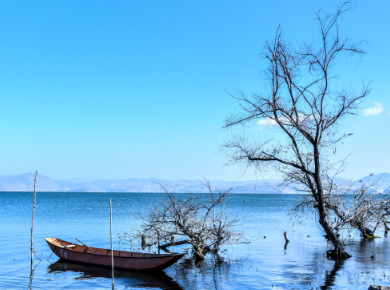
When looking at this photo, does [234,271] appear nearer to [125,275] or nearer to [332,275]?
[332,275]

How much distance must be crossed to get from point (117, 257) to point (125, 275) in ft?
3.24

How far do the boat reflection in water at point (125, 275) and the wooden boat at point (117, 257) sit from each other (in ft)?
0.77

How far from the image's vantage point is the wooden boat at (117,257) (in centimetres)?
1596

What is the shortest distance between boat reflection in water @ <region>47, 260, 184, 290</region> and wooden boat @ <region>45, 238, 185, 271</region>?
0.24m

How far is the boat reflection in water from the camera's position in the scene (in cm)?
1462

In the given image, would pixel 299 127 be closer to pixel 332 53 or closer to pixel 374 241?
pixel 332 53

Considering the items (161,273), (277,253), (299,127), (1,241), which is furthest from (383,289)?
(1,241)

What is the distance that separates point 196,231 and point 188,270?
2.10 metres

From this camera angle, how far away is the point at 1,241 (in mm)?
25219

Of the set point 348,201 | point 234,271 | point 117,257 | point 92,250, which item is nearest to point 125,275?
point 117,257

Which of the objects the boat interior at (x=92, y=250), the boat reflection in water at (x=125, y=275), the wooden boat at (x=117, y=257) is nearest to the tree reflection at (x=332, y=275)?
the boat reflection in water at (x=125, y=275)

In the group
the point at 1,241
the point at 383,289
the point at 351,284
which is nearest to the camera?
the point at 383,289

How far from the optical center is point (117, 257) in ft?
54.2

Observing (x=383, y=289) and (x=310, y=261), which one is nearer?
(x=383, y=289)
